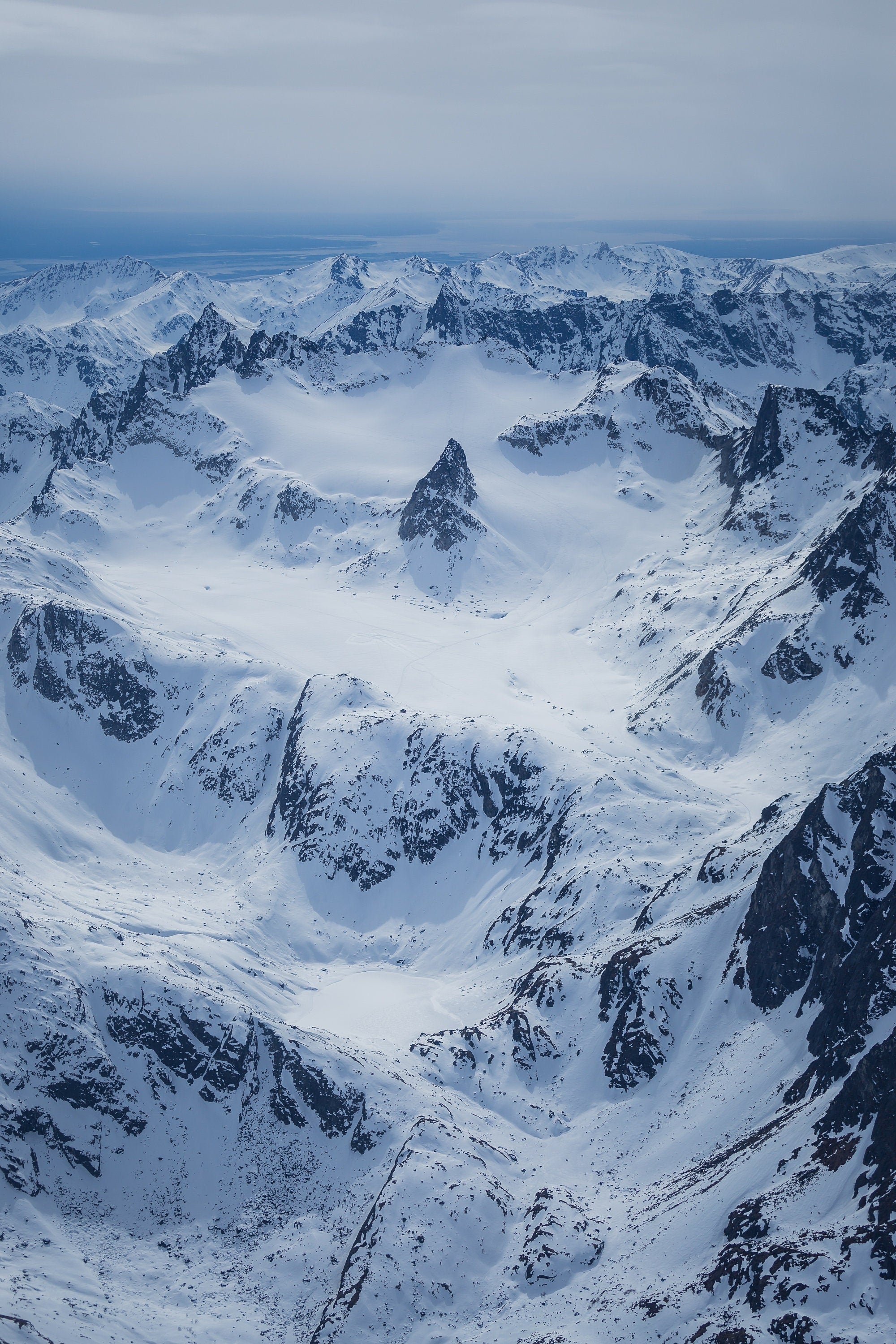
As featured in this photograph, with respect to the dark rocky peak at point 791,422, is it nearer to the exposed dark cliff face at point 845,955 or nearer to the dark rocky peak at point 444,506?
the dark rocky peak at point 444,506

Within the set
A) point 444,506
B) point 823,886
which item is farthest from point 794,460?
point 823,886

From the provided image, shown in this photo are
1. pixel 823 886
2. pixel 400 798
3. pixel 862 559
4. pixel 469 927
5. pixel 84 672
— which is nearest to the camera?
pixel 823 886

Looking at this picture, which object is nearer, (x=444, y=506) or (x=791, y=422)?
(x=791, y=422)

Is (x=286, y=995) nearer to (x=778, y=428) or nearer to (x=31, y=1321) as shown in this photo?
(x=31, y=1321)

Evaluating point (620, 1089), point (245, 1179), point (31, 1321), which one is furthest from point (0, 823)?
point (620, 1089)

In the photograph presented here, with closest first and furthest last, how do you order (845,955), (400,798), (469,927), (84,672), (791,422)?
(845,955)
(469,927)
(400,798)
(84,672)
(791,422)

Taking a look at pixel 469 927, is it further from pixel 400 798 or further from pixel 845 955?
pixel 845 955

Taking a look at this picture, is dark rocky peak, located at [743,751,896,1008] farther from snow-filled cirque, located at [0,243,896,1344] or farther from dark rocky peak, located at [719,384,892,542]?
dark rocky peak, located at [719,384,892,542]
